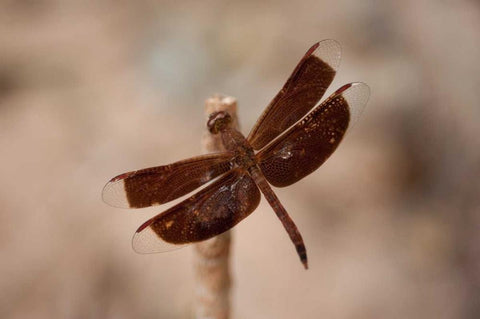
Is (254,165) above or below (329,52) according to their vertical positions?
below

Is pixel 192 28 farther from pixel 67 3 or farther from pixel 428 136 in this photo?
pixel 428 136

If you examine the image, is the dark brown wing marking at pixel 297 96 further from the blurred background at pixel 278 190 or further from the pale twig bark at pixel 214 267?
the blurred background at pixel 278 190

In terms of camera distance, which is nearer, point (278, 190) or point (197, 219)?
point (197, 219)

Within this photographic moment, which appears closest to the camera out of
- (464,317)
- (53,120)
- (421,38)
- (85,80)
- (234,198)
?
(234,198)

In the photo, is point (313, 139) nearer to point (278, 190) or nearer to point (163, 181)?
point (163, 181)

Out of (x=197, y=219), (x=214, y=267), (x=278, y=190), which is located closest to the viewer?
(x=197, y=219)

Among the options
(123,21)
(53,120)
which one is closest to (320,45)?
(53,120)

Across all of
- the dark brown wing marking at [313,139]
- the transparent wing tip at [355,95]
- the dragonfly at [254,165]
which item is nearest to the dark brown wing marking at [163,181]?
the dragonfly at [254,165]

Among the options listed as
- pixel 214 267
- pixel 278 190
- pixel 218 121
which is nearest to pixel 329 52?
pixel 218 121
